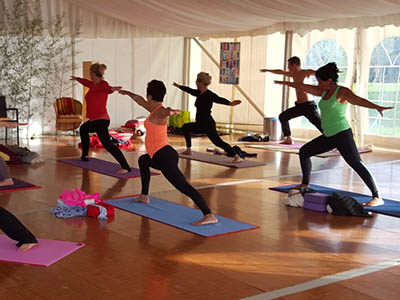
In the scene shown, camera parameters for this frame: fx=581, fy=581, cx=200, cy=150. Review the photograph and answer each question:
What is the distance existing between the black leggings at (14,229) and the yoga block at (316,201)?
2561 millimetres

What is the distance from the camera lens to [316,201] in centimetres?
526

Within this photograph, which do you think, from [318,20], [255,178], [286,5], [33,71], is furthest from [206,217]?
[33,71]

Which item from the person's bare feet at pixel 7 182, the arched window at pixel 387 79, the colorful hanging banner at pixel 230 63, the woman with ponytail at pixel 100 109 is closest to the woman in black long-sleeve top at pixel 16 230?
the person's bare feet at pixel 7 182

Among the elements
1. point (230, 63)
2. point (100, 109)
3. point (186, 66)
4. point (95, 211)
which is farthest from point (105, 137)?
point (186, 66)

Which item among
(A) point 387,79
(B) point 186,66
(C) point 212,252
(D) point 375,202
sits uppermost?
(B) point 186,66

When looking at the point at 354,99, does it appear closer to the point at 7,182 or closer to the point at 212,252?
the point at 212,252

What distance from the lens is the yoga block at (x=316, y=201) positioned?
5223mm

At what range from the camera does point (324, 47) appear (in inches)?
448

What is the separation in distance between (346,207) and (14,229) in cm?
285

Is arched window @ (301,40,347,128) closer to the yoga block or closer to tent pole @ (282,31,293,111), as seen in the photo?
tent pole @ (282,31,293,111)

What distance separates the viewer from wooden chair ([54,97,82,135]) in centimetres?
1040

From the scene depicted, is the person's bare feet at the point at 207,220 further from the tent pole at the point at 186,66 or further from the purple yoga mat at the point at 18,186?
the tent pole at the point at 186,66

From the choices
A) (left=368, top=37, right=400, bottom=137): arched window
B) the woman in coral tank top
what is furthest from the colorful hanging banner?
the woman in coral tank top

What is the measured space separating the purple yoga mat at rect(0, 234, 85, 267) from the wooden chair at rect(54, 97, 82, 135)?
645 centimetres
